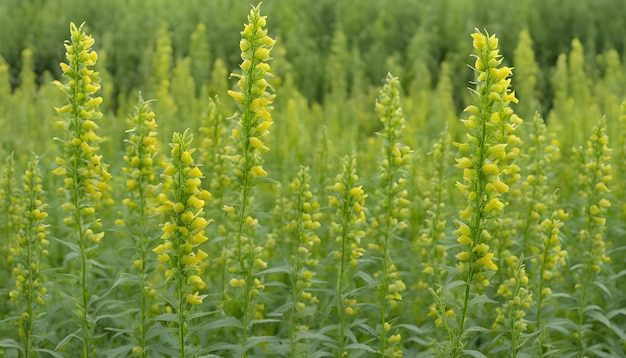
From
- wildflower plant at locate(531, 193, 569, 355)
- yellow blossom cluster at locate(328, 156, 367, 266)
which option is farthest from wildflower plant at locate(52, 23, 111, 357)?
wildflower plant at locate(531, 193, 569, 355)

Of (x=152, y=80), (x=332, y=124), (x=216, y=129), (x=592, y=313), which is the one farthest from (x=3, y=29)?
(x=592, y=313)

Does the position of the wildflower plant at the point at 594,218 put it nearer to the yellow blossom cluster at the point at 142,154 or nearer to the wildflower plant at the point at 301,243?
the wildflower plant at the point at 301,243

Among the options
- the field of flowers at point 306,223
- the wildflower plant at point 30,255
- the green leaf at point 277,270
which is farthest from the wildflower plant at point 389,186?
the wildflower plant at point 30,255

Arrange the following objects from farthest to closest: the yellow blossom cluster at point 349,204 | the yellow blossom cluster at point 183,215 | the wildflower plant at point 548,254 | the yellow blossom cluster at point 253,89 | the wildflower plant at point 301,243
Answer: the wildflower plant at point 548,254
the wildflower plant at point 301,243
the yellow blossom cluster at point 349,204
the yellow blossom cluster at point 253,89
the yellow blossom cluster at point 183,215

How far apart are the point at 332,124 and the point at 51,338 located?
15.4 feet

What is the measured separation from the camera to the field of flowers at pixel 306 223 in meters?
3.26

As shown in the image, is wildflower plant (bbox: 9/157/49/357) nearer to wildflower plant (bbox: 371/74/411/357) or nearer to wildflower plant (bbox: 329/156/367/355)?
wildflower plant (bbox: 329/156/367/355)

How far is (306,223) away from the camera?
372cm

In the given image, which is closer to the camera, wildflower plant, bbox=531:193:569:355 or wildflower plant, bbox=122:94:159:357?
wildflower plant, bbox=122:94:159:357

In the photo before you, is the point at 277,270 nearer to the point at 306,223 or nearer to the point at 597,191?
the point at 306,223

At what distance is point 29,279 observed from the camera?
12.1ft

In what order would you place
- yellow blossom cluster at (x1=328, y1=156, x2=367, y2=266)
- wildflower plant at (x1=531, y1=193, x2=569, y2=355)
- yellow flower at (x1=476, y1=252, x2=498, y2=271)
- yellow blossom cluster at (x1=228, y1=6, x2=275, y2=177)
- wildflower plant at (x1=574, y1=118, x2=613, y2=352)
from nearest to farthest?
1. yellow flower at (x1=476, y1=252, x2=498, y2=271)
2. yellow blossom cluster at (x1=228, y1=6, x2=275, y2=177)
3. yellow blossom cluster at (x1=328, y1=156, x2=367, y2=266)
4. wildflower plant at (x1=531, y1=193, x2=569, y2=355)
5. wildflower plant at (x1=574, y1=118, x2=613, y2=352)

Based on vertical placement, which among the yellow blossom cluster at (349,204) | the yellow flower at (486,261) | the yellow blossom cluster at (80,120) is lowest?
the yellow flower at (486,261)

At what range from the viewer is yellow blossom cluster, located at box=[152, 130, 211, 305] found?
2.99 meters
